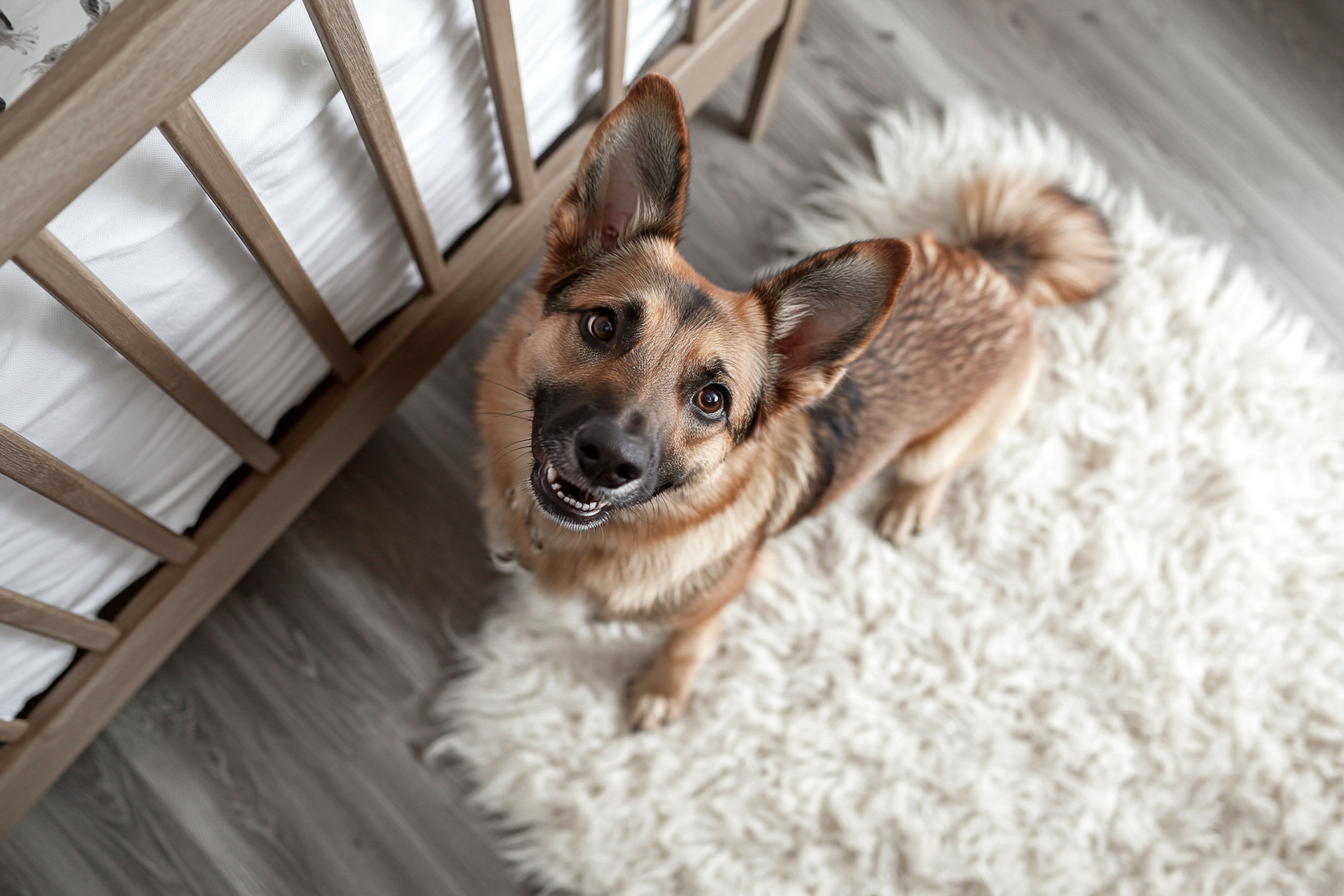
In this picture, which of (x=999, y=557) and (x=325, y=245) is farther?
(x=999, y=557)

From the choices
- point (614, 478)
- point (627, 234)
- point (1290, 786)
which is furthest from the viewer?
point (1290, 786)

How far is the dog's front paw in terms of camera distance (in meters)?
1.94

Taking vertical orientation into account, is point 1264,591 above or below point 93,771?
above

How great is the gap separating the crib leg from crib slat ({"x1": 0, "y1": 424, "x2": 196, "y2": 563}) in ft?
6.15

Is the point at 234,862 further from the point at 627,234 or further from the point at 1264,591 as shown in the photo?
the point at 1264,591

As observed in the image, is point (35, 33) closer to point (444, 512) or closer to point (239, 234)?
point (239, 234)

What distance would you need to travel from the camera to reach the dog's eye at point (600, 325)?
4.12 feet

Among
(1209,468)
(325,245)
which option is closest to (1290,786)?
(1209,468)

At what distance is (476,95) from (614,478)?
0.79 metres

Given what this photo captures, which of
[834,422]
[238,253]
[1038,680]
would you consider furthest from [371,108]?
[1038,680]

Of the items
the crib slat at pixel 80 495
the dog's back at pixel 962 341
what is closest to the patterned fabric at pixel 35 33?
the crib slat at pixel 80 495

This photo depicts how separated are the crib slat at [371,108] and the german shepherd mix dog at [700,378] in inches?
10.2

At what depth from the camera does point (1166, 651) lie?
208 cm

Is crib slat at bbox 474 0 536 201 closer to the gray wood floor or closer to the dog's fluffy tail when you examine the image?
the gray wood floor
